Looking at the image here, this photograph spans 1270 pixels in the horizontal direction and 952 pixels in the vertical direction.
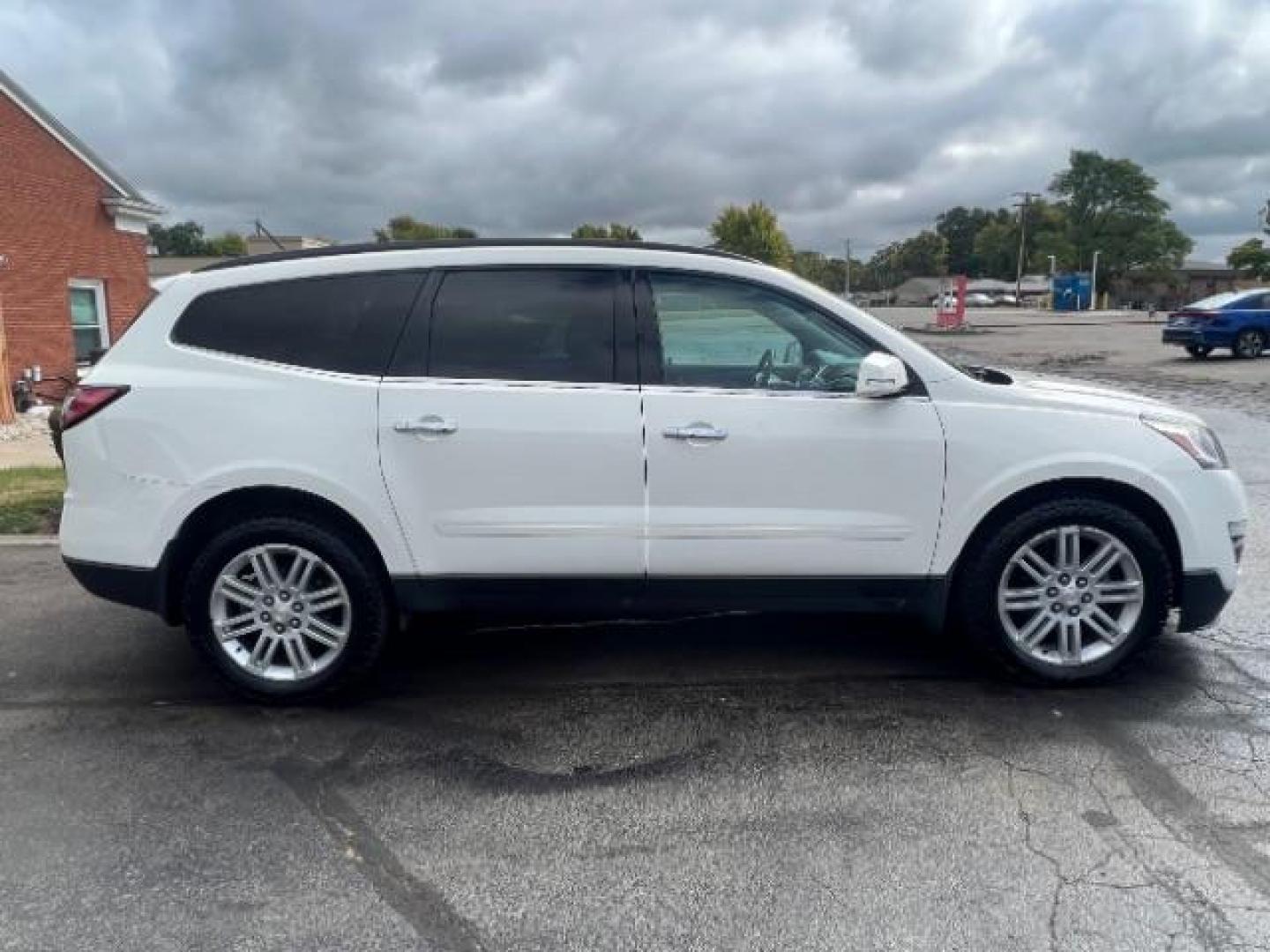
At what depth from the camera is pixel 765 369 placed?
3.86 meters

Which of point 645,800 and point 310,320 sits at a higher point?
point 310,320

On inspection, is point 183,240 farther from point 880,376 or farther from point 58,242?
point 880,376

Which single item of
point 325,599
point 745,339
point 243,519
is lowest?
point 325,599

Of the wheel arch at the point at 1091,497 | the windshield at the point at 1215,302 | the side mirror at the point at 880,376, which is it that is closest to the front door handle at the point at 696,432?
the side mirror at the point at 880,376

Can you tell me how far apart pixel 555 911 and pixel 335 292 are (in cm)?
256

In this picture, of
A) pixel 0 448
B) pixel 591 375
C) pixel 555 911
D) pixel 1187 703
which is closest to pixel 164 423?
pixel 591 375

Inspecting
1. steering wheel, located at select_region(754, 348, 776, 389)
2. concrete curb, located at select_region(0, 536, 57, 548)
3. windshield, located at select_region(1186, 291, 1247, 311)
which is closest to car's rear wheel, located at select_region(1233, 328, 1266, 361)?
windshield, located at select_region(1186, 291, 1247, 311)

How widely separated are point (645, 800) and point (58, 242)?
1774 centimetres

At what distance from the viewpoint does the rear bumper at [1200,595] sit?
3.85 metres

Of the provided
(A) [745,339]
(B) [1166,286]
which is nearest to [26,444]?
(A) [745,339]

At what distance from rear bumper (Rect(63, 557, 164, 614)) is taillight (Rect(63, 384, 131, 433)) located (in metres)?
0.59

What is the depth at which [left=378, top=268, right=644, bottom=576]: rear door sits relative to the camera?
12.1ft

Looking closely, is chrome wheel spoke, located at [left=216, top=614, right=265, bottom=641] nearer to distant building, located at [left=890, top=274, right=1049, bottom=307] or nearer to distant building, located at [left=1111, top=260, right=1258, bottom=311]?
distant building, located at [left=1111, top=260, right=1258, bottom=311]

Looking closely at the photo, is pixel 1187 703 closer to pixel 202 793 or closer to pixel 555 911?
pixel 555 911
